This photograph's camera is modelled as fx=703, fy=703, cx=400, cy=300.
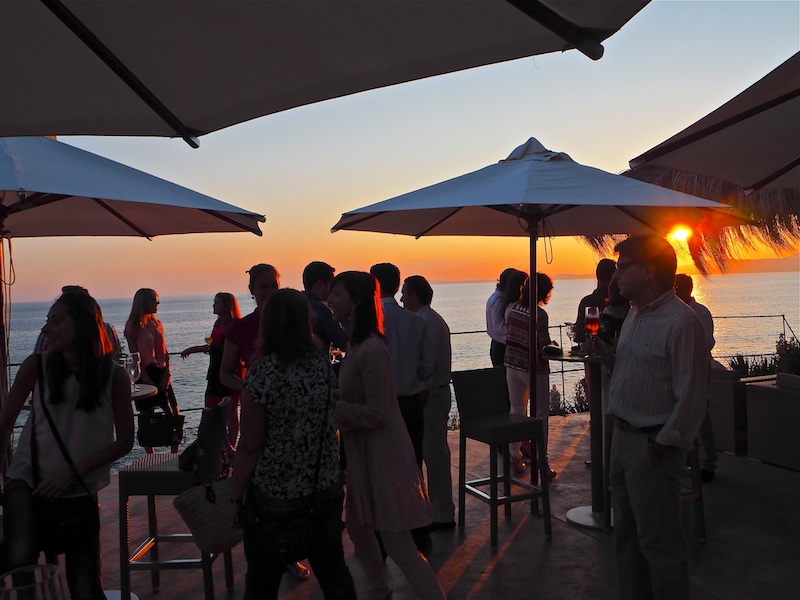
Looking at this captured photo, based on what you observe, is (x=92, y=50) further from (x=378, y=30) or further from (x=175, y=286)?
(x=175, y=286)

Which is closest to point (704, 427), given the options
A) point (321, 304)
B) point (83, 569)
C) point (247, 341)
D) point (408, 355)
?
point (408, 355)

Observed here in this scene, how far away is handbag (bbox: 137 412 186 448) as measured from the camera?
3373 millimetres

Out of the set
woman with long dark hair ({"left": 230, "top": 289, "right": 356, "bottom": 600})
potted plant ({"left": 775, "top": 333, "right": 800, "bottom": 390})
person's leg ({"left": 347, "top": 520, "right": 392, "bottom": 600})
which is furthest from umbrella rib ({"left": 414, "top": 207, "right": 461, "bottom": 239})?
woman with long dark hair ({"left": 230, "top": 289, "right": 356, "bottom": 600})

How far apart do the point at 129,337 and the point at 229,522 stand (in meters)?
3.99

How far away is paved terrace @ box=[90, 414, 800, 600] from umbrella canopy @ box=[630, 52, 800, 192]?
6.71 feet

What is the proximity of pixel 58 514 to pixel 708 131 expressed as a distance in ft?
12.2

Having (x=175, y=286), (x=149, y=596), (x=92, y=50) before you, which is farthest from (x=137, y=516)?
(x=175, y=286)

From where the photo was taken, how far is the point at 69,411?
2.56m

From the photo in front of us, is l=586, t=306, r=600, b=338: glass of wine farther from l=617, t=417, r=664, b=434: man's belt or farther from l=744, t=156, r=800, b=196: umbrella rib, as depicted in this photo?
l=744, t=156, r=800, b=196: umbrella rib

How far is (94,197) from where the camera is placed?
299 centimetres

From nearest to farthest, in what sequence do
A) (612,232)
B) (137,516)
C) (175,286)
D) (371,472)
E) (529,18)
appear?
(529,18) → (371,472) → (137,516) → (612,232) → (175,286)

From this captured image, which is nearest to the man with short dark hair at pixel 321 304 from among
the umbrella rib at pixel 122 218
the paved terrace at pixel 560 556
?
the paved terrace at pixel 560 556

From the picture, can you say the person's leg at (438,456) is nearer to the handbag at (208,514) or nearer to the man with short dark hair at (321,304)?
the man with short dark hair at (321,304)

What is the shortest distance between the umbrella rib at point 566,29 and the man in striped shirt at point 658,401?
1.15 meters
